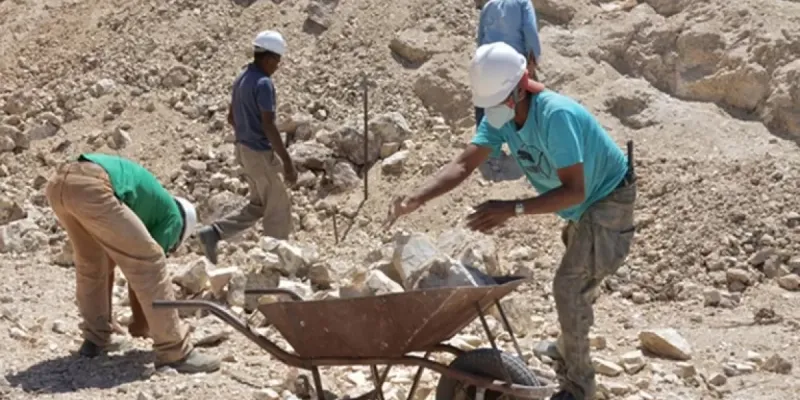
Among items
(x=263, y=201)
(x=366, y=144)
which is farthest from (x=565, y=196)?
(x=366, y=144)

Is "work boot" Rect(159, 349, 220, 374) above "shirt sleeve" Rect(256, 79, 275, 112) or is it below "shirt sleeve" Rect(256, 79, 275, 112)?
below

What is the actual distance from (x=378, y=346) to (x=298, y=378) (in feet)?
3.48

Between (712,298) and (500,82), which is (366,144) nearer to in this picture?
(712,298)

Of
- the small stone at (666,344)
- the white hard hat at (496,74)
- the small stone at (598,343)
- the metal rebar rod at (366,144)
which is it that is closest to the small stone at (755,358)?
the small stone at (666,344)

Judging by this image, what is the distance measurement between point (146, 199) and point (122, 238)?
311mm

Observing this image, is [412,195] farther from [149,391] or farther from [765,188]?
[765,188]

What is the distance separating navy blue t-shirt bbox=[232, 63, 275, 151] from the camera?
26.6 feet

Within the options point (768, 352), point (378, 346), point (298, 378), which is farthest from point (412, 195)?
point (768, 352)

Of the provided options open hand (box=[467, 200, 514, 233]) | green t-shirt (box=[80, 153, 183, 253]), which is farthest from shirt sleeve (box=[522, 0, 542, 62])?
open hand (box=[467, 200, 514, 233])

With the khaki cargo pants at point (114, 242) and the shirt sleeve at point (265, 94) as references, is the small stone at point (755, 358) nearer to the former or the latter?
the khaki cargo pants at point (114, 242)

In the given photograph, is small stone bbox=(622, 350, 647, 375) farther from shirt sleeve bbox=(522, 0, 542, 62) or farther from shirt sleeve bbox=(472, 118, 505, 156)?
shirt sleeve bbox=(522, 0, 542, 62)

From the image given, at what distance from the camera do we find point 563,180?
505cm

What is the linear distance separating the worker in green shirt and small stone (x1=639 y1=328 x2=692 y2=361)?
2.50 m

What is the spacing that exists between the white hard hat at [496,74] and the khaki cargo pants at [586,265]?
776mm
